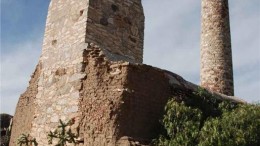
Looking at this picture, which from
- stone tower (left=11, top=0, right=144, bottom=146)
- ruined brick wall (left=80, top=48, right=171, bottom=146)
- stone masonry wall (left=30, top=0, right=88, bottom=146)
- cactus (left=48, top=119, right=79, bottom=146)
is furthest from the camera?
stone tower (left=11, top=0, right=144, bottom=146)

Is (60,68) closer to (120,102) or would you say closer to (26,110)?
(26,110)

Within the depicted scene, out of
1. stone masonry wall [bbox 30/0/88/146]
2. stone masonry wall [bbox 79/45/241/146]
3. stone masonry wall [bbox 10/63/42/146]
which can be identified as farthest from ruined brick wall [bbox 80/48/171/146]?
stone masonry wall [bbox 10/63/42/146]

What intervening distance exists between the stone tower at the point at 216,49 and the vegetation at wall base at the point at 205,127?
635 centimetres

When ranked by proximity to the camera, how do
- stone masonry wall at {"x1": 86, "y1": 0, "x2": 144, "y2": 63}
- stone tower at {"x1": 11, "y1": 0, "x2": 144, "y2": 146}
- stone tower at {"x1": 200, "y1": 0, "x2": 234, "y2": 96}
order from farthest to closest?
stone tower at {"x1": 200, "y1": 0, "x2": 234, "y2": 96}, stone masonry wall at {"x1": 86, "y1": 0, "x2": 144, "y2": 63}, stone tower at {"x1": 11, "y1": 0, "x2": 144, "y2": 146}

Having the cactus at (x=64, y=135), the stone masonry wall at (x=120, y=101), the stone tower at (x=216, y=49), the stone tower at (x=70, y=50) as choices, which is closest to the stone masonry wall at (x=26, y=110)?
the stone tower at (x=70, y=50)

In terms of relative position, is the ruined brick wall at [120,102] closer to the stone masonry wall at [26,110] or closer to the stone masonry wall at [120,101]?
the stone masonry wall at [120,101]

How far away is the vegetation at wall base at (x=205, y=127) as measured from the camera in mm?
7668

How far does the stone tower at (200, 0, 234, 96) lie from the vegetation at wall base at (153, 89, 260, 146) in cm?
635

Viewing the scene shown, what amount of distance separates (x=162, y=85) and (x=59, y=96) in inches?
94.6

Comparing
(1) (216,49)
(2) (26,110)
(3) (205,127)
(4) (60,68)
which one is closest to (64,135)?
(4) (60,68)

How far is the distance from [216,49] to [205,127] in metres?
8.20

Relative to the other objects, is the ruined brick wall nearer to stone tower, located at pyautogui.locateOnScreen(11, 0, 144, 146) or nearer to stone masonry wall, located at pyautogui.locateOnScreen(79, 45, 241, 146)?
stone masonry wall, located at pyautogui.locateOnScreen(79, 45, 241, 146)

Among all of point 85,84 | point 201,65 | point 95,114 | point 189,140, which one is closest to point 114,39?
point 85,84

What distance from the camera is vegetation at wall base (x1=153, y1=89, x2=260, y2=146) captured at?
25.2ft
